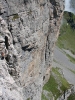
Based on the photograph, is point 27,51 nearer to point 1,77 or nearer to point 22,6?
point 22,6

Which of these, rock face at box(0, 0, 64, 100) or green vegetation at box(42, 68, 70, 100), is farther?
green vegetation at box(42, 68, 70, 100)

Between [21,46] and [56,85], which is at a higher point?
[21,46]

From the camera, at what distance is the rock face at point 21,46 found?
1222 inches

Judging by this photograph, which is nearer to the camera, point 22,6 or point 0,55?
point 0,55

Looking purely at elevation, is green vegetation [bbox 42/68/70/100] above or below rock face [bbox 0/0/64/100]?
below

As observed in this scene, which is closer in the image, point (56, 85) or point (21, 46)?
point (21, 46)

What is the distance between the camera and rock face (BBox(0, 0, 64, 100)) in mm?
31033

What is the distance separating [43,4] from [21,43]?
10.8 m

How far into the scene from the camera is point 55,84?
92.6 metres

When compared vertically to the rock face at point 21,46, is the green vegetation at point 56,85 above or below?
below

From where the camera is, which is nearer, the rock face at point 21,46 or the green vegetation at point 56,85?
the rock face at point 21,46

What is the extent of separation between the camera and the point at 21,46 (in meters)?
40.9

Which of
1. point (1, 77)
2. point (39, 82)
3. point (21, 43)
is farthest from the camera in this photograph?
point (39, 82)

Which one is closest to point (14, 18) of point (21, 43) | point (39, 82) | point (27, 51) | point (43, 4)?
point (21, 43)
